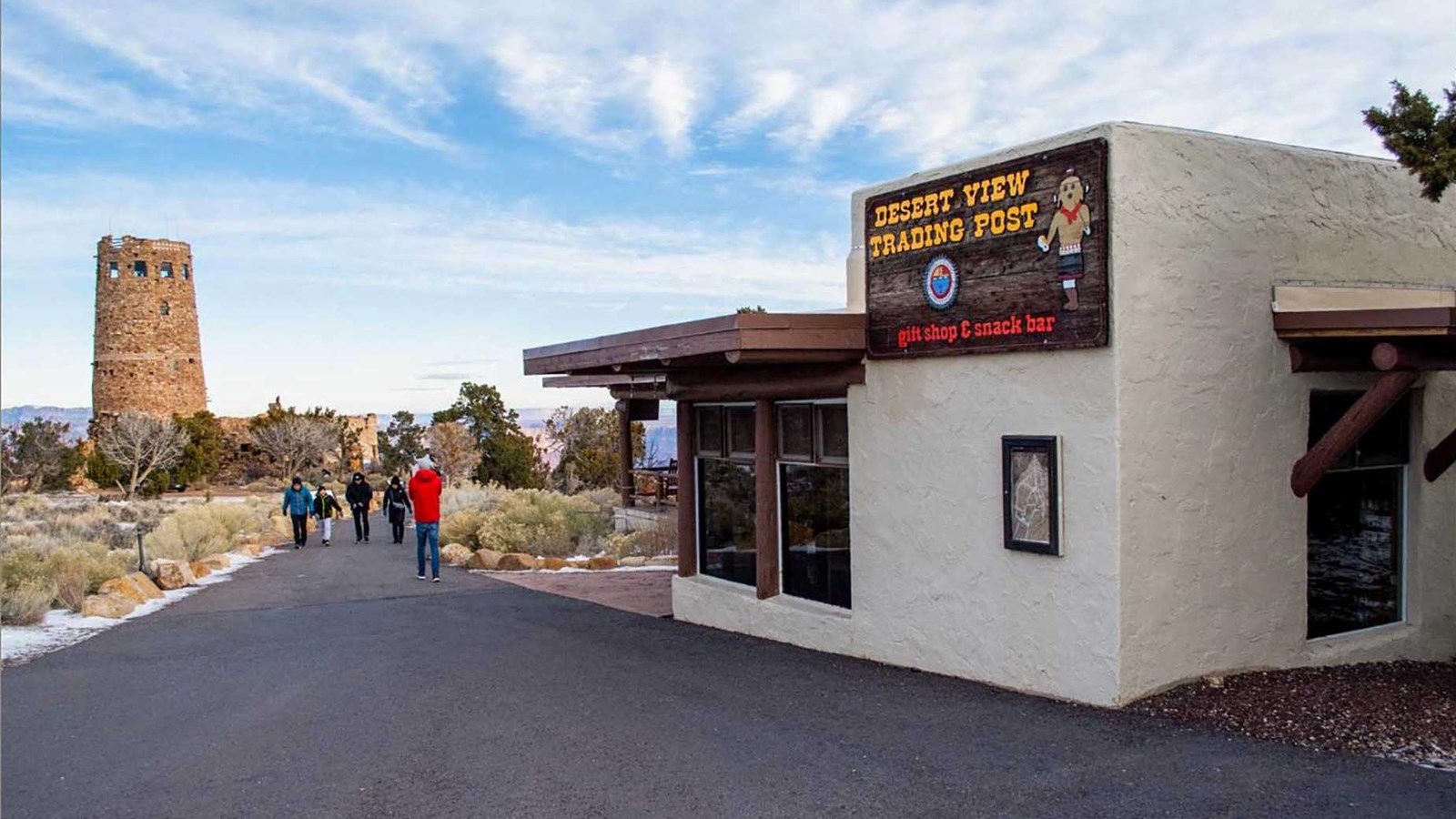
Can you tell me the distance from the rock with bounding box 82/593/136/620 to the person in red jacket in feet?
12.5

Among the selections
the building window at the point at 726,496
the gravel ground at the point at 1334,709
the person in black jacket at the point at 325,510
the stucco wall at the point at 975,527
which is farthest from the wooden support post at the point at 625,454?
the gravel ground at the point at 1334,709

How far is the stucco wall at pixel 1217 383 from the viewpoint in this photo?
289 inches

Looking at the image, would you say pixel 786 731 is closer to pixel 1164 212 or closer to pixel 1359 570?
pixel 1164 212

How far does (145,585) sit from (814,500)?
9.55m

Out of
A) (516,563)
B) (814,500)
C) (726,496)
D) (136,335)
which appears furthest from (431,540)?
(136,335)

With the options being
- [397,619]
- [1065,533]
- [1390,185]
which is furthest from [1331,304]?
[397,619]

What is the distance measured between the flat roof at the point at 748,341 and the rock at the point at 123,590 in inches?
296

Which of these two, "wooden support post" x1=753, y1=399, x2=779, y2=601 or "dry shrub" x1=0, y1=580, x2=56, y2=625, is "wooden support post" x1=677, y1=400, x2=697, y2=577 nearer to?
"wooden support post" x1=753, y1=399, x2=779, y2=601

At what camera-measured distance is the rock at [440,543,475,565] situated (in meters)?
18.7

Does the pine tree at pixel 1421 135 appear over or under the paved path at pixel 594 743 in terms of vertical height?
over

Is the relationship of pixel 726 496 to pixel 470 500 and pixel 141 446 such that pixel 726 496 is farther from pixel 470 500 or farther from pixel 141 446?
pixel 141 446

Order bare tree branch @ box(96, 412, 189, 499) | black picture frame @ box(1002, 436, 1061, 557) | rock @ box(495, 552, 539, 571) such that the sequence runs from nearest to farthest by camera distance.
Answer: black picture frame @ box(1002, 436, 1061, 557) < rock @ box(495, 552, 539, 571) < bare tree branch @ box(96, 412, 189, 499)

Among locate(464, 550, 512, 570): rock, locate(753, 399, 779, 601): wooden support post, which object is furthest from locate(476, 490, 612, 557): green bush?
locate(753, 399, 779, 601): wooden support post

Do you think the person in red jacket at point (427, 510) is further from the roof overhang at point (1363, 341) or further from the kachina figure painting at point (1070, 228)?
the roof overhang at point (1363, 341)
